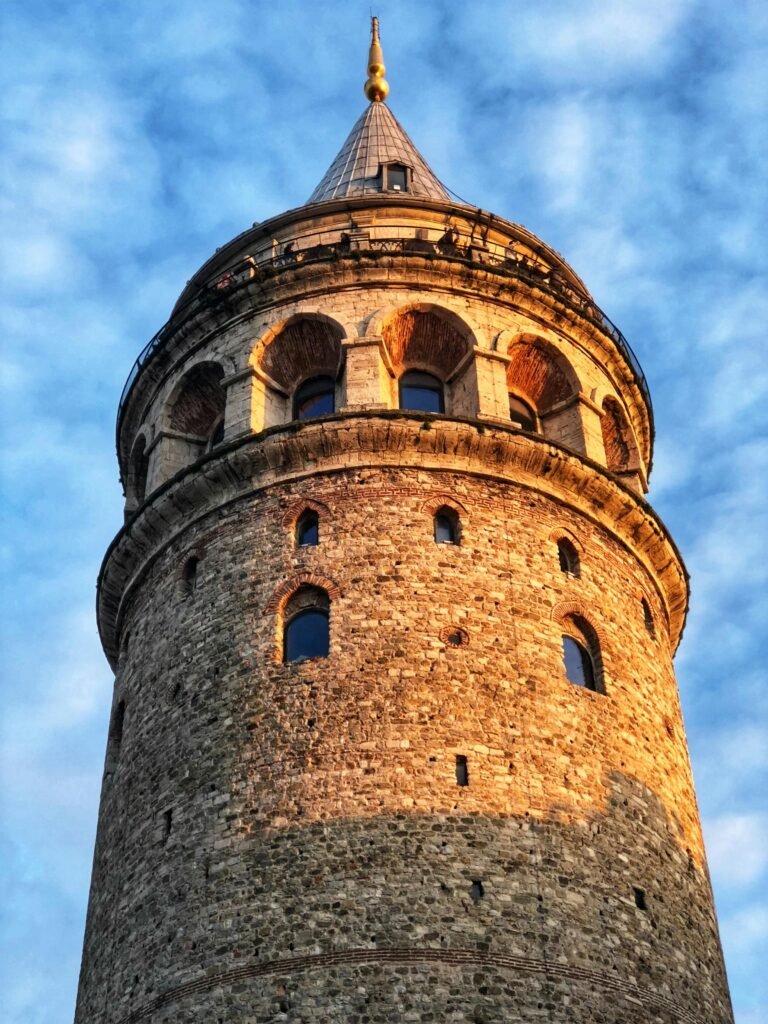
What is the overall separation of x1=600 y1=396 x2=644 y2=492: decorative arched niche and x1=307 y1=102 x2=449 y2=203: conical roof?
559 cm

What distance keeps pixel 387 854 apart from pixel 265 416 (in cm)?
945

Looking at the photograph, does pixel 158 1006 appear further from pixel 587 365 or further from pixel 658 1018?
pixel 587 365

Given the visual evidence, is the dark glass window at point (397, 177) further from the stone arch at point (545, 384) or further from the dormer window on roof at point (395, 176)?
the stone arch at point (545, 384)

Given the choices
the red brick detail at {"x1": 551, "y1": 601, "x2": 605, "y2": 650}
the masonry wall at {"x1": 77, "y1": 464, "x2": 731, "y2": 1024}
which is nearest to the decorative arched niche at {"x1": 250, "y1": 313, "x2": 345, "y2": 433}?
the masonry wall at {"x1": 77, "y1": 464, "x2": 731, "y2": 1024}

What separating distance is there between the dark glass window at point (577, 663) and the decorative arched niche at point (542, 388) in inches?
205

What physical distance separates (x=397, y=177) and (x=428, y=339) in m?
6.86

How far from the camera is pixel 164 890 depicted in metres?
20.9

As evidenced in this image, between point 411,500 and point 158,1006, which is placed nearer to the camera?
point 158,1006

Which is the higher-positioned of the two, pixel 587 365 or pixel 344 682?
pixel 587 365

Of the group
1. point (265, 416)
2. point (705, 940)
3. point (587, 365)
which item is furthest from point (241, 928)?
point (587, 365)

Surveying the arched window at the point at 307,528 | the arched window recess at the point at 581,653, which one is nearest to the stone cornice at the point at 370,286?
the arched window at the point at 307,528

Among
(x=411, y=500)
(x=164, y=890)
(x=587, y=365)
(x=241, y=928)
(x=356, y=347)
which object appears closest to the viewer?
(x=241, y=928)

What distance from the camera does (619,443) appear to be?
2939 cm

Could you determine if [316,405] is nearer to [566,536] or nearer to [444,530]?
[444,530]
